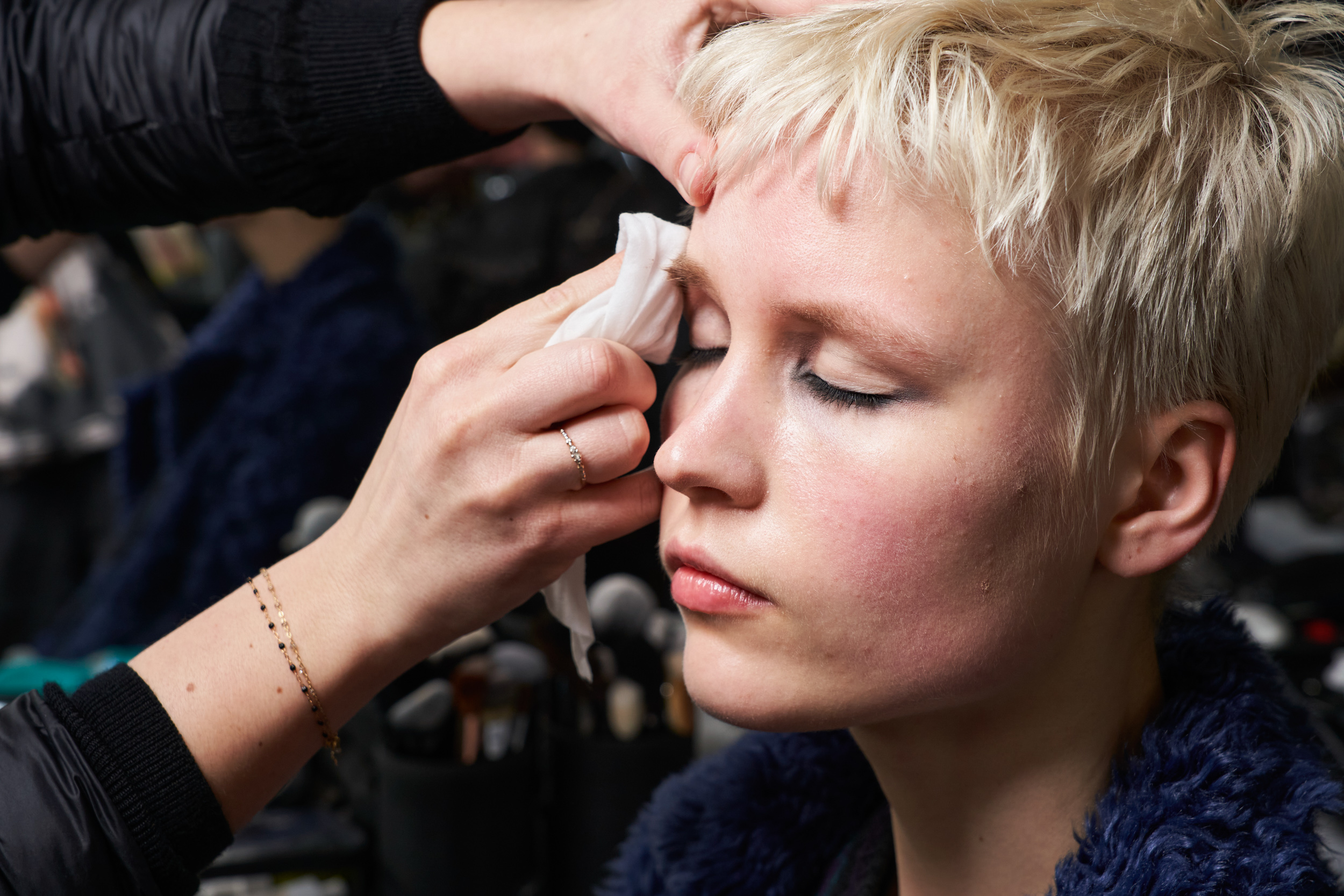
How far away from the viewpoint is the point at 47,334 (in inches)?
103

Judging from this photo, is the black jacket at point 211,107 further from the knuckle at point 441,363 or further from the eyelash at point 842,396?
the eyelash at point 842,396

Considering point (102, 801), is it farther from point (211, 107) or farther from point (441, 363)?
point (211, 107)

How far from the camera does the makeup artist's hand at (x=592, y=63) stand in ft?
2.83

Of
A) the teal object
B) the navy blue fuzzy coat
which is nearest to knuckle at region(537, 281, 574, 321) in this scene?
the navy blue fuzzy coat

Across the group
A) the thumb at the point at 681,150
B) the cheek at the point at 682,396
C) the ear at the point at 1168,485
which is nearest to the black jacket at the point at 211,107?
the thumb at the point at 681,150

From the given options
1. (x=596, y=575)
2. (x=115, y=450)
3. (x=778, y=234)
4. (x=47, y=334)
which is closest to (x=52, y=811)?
(x=778, y=234)

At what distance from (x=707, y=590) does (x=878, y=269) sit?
0.27 meters

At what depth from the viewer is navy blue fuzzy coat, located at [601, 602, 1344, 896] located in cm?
77

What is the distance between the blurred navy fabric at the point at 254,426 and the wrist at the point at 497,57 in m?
0.86

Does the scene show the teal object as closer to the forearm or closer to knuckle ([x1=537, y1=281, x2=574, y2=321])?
the forearm

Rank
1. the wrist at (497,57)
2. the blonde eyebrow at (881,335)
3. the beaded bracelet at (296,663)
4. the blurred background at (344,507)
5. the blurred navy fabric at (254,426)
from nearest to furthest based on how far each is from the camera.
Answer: the blonde eyebrow at (881,335) → the beaded bracelet at (296,663) → the wrist at (497,57) → the blurred background at (344,507) → the blurred navy fabric at (254,426)

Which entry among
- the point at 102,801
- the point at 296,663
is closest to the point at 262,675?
the point at 296,663

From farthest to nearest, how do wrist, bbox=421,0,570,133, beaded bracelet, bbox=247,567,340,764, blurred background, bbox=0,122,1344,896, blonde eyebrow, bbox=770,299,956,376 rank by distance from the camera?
blurred background, bbox=0,122,1344,896 < wrist, bbox=421,0,570,133 < beaded bracelet, bbox=247,567,340,764 < blonde eyebrow, bbox=770,299,956,376

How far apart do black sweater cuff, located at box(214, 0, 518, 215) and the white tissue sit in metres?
0.30
